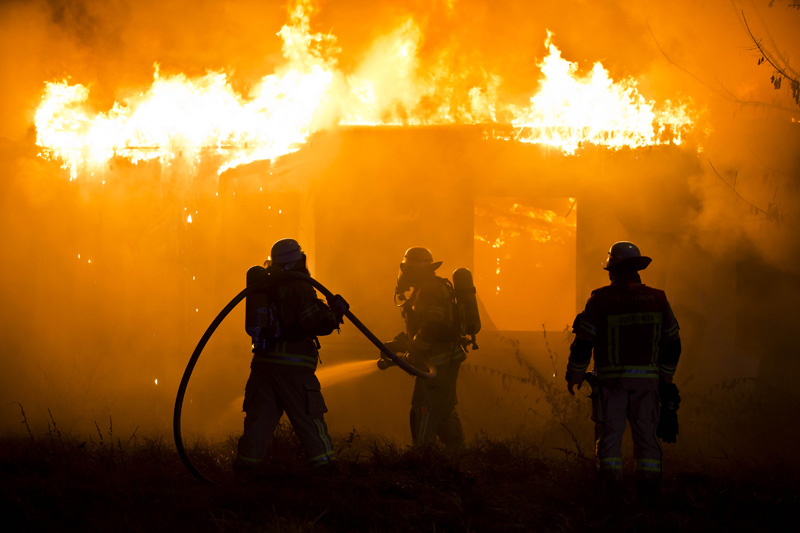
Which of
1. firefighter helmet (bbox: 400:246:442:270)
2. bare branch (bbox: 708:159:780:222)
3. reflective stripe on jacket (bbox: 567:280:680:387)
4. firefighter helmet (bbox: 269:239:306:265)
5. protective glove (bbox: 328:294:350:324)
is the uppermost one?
bare branch (bbox: 708:159:780:222)

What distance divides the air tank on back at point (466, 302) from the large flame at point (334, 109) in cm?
290

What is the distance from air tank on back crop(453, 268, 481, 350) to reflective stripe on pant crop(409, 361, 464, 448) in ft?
1.16

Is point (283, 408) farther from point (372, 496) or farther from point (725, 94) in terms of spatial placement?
point (725, 94)

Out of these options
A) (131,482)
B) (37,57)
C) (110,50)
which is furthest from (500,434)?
(37,57)

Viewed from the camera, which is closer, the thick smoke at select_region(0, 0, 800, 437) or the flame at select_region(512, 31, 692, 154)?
the flame at select_region(512, 31, 692, 154)

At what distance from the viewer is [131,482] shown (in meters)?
5.08

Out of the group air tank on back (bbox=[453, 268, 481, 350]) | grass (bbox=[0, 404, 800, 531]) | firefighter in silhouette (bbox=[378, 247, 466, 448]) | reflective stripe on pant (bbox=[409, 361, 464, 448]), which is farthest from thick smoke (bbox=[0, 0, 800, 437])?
grass (bbox=[0, 404, 800, 531])

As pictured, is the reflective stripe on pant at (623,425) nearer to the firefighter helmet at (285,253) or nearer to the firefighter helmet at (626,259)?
the firefighter helmet at (626,259)

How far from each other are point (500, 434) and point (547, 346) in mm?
1490

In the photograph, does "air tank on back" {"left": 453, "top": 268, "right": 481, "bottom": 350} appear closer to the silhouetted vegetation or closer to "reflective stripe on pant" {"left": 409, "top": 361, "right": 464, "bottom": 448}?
"reflective stripe on pant" {"left": 409, "top": 361, "right": 464, "bottom": 448}

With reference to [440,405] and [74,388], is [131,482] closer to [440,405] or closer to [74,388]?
[440,405]

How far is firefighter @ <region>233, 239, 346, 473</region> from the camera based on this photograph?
5023 mm

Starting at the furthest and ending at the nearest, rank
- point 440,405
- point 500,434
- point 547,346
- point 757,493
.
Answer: point 547,346, point 500,434, point 440,405, point 757,493

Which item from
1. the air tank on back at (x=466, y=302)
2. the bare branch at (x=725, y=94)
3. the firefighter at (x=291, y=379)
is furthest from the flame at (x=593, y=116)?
the firefighter at (x=291, y=379)
